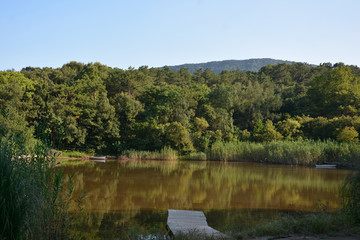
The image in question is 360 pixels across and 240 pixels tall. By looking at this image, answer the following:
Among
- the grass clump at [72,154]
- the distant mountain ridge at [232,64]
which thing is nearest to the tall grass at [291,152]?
the grass clump at [72,154]

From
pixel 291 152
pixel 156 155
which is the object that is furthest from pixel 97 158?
pixel 291 152

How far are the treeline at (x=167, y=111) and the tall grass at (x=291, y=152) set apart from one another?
7.03 ft

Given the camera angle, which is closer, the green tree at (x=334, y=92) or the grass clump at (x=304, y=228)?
the grass clump at (x=304, y=228)

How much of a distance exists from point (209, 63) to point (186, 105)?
275ft

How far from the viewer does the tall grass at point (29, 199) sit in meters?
3.81

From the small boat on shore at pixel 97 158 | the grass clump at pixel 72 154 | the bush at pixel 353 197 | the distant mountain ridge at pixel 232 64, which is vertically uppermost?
the distant mountain ridge at pixel 232 64

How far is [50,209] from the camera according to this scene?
4.72 meters

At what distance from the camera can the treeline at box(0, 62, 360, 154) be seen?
2427 cm

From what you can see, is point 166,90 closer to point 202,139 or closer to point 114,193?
point 202,139

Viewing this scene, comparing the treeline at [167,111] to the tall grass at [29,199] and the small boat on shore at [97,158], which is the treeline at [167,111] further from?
the tall grass at [29,199]

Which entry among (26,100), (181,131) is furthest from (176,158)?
(26,100)

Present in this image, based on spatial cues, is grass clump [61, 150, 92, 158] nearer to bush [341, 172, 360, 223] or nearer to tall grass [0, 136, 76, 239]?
tall grass [0, 136, 76, 239]

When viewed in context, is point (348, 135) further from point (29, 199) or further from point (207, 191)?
point (29, 199)

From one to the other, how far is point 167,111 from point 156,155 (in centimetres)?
412
